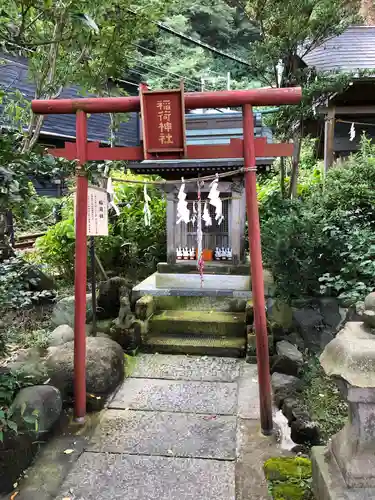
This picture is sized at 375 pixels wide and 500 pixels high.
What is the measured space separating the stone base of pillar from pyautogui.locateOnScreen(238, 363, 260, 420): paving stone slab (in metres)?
1.64

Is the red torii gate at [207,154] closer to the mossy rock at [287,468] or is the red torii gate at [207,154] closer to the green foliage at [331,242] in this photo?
the mossy rock at [287,468]

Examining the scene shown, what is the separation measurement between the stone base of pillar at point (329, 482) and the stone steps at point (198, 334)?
3.45 meters

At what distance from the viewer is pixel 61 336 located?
20.4ft

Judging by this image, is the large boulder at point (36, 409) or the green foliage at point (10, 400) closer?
the green foliage at point (10, 400)

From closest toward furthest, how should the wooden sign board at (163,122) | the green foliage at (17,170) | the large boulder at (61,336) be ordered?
the green foliage at (17,170) → the wooden sign board at (163,122) → the large boulder at (61,336)

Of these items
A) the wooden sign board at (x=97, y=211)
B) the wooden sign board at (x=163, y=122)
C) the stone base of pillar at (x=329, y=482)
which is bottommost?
the stone base of pillar at (x=329, y=482)

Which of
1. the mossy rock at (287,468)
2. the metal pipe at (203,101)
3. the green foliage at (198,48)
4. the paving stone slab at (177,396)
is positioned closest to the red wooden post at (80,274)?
the metal pipe at (203,101)

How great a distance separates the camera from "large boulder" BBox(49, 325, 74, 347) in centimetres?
615

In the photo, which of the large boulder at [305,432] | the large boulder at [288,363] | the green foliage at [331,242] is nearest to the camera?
the large boulder at [305,432]

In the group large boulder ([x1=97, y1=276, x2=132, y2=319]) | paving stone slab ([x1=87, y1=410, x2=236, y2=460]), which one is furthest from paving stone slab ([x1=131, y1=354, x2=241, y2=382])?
large boulder ([x1=97, y1=276, x2=132, y2=319])

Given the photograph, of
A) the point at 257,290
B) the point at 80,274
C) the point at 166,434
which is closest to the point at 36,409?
the point at 166,434

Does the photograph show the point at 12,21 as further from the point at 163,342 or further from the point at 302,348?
the point at 302,348

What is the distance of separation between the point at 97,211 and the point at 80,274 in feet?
3.40

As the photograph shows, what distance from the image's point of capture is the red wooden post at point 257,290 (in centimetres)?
443
